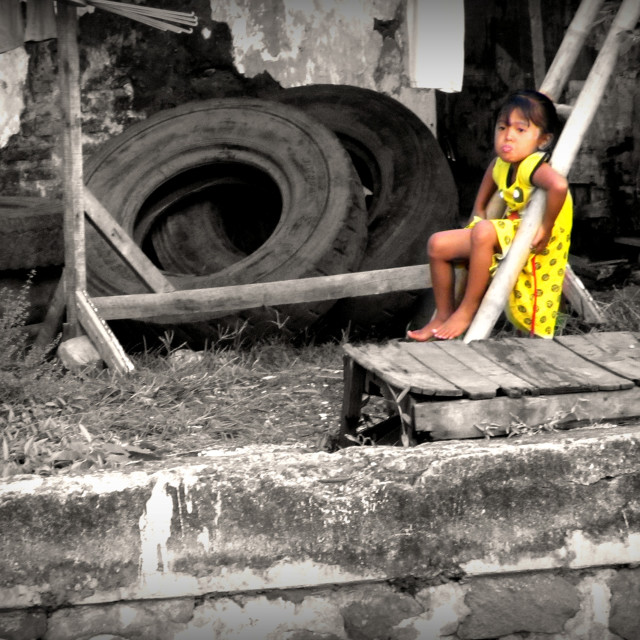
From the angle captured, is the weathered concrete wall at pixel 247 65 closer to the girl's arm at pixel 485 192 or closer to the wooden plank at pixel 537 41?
the wooden plank at pixel 537 41

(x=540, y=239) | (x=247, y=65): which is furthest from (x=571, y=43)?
(x=247, y=65)

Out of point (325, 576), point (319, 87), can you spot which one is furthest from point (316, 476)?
point (319, 87)

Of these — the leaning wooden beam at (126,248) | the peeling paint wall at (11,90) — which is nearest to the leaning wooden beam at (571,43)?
the leaning wooden beam at (126,248)

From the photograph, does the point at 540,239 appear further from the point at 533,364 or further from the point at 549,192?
the point at 533,364

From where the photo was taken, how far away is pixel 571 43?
4.17 metres

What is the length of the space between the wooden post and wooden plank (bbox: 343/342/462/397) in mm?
1631

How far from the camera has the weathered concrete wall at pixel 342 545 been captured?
9.28ft

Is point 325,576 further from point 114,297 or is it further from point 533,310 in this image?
point 114,297

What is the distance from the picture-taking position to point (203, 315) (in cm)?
480

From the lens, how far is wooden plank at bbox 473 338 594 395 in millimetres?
3096

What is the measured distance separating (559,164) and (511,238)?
0.32m

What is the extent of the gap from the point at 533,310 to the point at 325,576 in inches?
63.6

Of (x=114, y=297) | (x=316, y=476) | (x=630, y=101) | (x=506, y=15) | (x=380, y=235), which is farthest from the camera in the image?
(x=506, y=15)

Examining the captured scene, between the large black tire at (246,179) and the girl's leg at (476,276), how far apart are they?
1044mm
